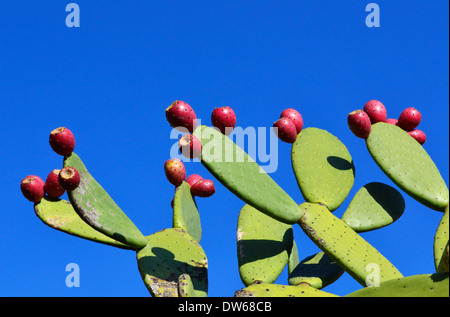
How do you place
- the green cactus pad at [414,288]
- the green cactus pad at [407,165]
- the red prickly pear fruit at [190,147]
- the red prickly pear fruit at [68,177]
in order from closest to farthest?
the green cactus pad at [414,288] < the red prickly pear fruit at [190,147] < the red prickly pear fruit at [68,177] < the green cactus pad at [407,165]

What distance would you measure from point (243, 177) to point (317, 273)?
750 mm

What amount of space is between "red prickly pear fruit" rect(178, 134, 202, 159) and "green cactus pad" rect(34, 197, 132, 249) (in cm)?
77

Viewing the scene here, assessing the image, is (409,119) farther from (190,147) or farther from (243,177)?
(190,147)

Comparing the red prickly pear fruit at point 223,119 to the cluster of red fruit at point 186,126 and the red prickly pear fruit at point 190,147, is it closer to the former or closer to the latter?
the cluster of red fruit at point 186,126

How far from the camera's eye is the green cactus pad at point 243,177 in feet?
8.72

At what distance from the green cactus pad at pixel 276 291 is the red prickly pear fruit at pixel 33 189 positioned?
1.50m

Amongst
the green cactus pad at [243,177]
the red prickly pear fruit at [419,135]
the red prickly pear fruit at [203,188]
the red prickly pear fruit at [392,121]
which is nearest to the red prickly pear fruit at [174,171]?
the red prickly pear fruit at [203,188]

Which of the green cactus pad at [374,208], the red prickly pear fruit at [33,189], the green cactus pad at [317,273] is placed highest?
the red prickly pear fruit at [33,189]

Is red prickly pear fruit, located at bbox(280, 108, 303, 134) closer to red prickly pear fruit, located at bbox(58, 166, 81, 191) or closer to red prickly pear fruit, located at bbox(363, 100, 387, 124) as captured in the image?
red prickly pear fruit, located at bbox(363, 100, 387, 124)

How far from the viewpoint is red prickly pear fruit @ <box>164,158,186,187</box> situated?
139 inches

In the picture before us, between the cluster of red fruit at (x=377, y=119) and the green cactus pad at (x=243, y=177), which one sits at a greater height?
the cluster of red fruit at (x=377, y=119)

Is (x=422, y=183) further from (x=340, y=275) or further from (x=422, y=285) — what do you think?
(x=422, y=285)
